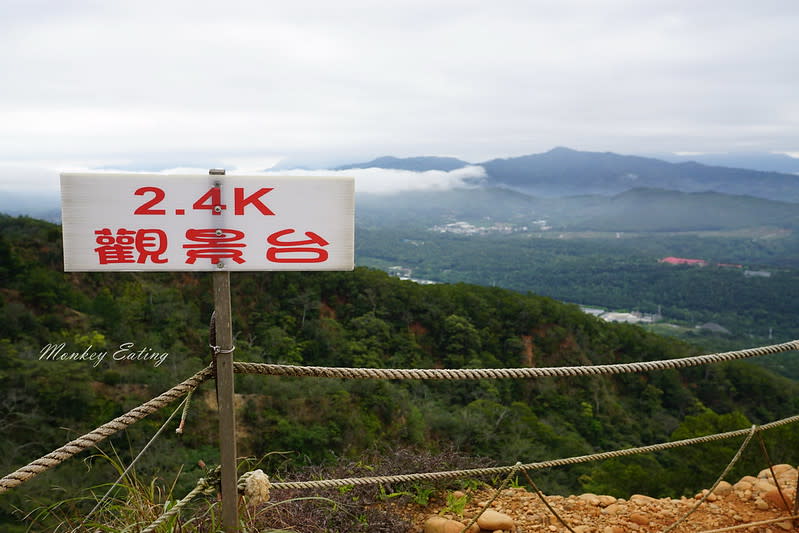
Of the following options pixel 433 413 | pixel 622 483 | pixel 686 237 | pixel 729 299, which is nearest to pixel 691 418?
pixel 622 483

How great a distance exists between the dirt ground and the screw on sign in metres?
1.56

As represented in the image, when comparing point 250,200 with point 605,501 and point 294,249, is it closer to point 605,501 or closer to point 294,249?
Answer: point 294,249

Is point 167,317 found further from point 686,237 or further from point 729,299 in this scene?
point 686,237

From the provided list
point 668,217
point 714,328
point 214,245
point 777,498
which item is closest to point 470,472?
point 214,245

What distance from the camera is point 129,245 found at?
131 centimetres

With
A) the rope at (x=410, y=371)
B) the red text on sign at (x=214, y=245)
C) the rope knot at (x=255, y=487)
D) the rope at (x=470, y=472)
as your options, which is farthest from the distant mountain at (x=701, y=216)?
the red text on sign at (x=214, y=245)

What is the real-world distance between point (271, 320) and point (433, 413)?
8384mm

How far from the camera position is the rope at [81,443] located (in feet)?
3.51

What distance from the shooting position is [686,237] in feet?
417

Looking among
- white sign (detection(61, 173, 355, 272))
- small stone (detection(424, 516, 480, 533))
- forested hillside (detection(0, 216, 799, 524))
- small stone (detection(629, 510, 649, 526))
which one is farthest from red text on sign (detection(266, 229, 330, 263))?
small stone (detection(629, 510, 649, 526))

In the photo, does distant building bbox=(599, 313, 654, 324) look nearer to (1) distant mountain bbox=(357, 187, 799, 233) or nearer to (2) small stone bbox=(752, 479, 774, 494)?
(2) small stone bbox=(752, 479, 774, 494)

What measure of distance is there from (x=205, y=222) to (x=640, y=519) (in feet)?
7.12

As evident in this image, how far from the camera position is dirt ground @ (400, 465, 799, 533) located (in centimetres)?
218

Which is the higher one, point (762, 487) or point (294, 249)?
point (294, 249)
